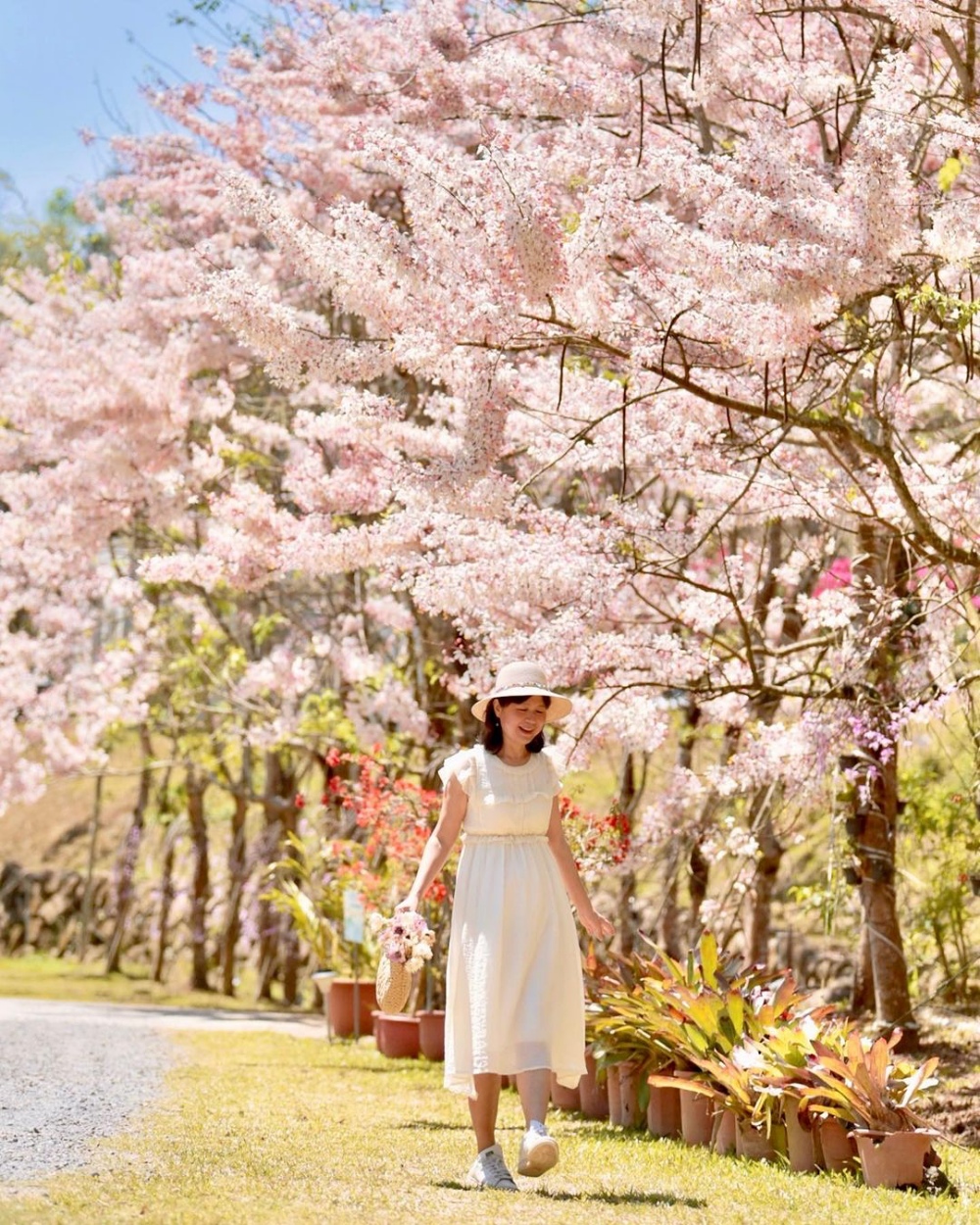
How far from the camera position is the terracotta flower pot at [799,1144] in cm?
545

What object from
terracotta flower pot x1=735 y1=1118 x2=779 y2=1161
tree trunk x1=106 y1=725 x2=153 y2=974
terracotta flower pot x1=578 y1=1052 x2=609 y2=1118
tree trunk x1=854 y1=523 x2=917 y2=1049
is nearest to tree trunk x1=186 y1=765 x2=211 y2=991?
tree trunk x1=106 y1=725 x2=153 y2=974

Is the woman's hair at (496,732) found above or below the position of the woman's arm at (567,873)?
above

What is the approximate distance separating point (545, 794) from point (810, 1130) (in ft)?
4.79

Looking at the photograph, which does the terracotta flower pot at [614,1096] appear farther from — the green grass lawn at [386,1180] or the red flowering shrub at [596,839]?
the red flowering shrub at [596,839]

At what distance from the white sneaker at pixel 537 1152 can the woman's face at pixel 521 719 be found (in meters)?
1.21

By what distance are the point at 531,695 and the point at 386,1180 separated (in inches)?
59.7

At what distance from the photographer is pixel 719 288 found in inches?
225

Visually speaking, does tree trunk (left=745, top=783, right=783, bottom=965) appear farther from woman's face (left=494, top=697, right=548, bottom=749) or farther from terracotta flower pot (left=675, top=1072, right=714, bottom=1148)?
woman's face (left=494, top=697, right=548, bottom=749)

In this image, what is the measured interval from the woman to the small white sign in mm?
5473

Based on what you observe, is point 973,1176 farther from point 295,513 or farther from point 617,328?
point 295,513

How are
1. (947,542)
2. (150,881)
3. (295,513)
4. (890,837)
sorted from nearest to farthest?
(947,542) < (890,837) < (295,513) < (150,881)

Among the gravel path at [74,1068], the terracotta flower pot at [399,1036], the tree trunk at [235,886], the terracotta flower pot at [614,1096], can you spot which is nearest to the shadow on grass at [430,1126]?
the terracotta flower pot at [614,1096]

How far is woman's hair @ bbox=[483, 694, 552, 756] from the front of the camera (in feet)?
17.3

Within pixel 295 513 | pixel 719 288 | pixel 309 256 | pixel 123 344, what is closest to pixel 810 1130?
pixel 719 288
